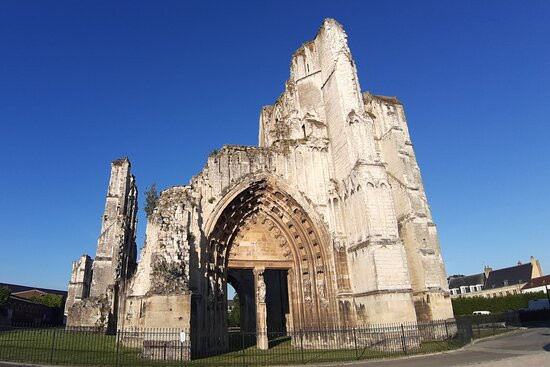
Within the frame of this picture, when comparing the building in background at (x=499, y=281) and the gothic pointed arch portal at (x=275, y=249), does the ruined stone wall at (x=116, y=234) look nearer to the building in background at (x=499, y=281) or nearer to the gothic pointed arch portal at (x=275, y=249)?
the gothic pointed arch portal at (x=275, y=249)

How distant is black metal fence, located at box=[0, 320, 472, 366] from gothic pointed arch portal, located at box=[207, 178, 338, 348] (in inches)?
49.5

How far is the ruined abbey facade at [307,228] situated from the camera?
13.6 metres

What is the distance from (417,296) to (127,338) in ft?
40.1

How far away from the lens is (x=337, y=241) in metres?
16.1

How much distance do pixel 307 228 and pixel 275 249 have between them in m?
1.79

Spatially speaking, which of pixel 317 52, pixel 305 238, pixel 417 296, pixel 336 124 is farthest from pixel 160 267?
pixel 317 52

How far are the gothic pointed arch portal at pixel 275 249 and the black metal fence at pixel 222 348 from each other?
1258 millimetres

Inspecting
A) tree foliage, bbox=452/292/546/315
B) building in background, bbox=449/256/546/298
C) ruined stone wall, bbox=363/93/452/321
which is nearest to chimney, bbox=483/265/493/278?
building in background, bbox=449/256/546/298

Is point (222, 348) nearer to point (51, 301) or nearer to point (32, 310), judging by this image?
point (32, 310)

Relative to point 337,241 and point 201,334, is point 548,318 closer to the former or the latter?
point 337,241

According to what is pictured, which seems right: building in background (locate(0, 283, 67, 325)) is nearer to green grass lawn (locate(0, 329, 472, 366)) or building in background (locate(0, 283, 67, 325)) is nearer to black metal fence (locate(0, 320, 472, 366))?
black metal fence (locate(0, 320, 472, 366))

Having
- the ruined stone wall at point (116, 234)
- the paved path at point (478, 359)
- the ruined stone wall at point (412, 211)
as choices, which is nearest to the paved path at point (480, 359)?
the paved path at point (478, 359)

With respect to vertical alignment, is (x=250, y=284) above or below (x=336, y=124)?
below

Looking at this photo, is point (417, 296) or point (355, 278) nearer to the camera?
point (355, 278)
